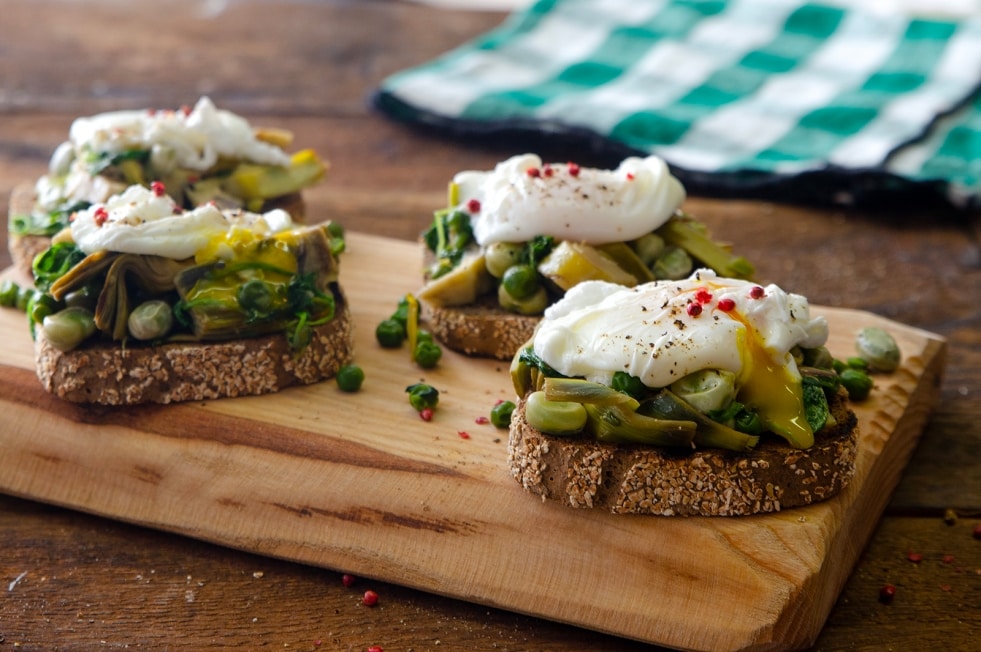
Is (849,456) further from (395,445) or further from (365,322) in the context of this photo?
(365,322)

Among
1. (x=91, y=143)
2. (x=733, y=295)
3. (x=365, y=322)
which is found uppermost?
(x=733, y=295)

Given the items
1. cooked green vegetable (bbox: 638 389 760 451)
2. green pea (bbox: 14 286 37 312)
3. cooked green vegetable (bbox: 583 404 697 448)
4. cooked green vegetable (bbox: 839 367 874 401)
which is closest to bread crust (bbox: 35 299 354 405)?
green pea (bbox: 14 286 37 312)

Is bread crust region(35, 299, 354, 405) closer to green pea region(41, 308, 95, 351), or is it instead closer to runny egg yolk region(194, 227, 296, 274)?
green pea region(41, 308, 95, 351)

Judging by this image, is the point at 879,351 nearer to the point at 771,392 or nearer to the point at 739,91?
the point at 771,392

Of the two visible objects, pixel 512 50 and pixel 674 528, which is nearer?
pixel 674 528

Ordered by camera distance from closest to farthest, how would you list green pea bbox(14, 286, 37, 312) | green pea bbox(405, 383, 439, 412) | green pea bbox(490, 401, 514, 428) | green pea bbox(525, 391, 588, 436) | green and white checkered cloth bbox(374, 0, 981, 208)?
1. green pea bbox(525, 391, 588, 436)
2. green pea bbox(490, 401, 514, 428)
3. green pea bbox(405, 383, 439, 412)
4. green pea bbox(14, 286, 37, 312)
5. green and white checkered cloth bbox(374, 0, 981, 208)

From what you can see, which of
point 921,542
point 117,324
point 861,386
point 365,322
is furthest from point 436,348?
point 921,542
